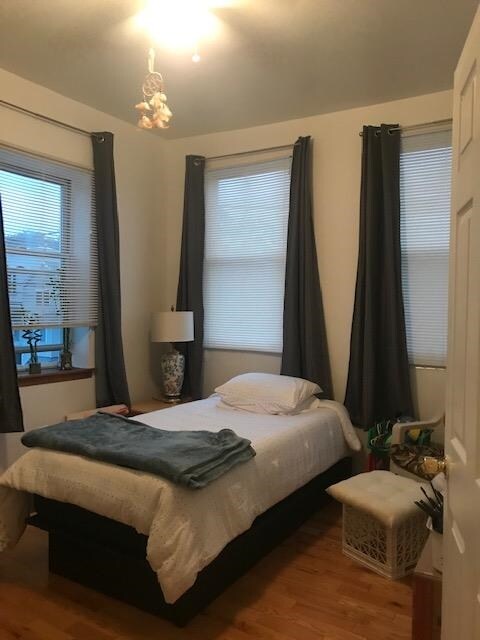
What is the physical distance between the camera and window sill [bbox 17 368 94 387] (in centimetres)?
329

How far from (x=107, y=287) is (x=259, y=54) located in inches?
73.3

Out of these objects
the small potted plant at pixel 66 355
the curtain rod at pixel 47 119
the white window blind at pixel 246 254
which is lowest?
the small potted plant at pixel 66 355

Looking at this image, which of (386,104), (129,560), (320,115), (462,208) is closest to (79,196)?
(320,115)

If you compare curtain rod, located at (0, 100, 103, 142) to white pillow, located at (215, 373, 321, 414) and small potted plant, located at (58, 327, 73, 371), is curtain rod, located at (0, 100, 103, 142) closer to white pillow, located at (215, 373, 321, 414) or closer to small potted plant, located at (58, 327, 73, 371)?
small potted plant, located at (58, 327, 73, 371)

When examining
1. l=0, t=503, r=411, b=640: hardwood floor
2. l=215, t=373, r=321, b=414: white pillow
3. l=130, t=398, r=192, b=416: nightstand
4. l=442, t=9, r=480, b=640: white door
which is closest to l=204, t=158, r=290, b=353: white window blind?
l=215, t=373, r=321, b=414: white pillow

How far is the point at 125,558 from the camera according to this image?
221 centimetres

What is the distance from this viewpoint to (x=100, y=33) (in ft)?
8.61

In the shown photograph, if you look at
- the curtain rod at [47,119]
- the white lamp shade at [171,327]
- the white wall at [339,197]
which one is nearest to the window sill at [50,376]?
the white lamp shade at [171,327]

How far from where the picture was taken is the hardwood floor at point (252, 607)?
2.08 meters

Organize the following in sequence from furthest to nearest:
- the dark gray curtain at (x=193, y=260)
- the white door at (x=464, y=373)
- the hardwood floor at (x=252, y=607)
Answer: the dark gray curtain at (x=193, y=260) < the hardwood floor at (x=252, y=607) < the white door at (x=464, y=373)

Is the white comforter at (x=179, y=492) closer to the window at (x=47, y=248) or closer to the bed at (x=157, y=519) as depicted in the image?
the bed at (x=157, y=519)

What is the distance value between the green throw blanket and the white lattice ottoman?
65cm

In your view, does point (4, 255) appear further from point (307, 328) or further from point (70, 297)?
point (307, 328)

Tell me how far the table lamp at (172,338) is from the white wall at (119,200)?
251mm
